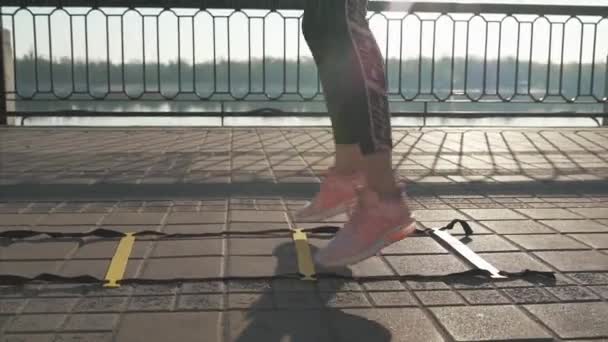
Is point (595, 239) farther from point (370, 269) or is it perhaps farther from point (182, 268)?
point (182, 268)

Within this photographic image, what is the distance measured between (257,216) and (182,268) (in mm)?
1050

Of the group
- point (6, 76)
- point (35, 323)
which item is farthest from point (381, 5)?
point (35, 323)

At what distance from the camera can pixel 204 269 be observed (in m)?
2.76

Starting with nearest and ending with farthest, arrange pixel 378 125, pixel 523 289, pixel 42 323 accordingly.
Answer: pixel 42 323 → pixel 523 289 → pixel 378 125

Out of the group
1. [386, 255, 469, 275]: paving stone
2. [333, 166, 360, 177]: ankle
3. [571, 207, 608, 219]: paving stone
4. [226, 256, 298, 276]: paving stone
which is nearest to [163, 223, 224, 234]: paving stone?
[226, 256, 298, 276]: paving stone

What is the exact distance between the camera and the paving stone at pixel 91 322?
212 cm

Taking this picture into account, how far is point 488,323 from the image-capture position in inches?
85.4

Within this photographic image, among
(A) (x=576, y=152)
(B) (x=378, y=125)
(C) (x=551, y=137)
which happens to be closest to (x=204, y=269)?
(B) (x=378, y=125)

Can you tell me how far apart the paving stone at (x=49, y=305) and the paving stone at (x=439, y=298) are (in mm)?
1165

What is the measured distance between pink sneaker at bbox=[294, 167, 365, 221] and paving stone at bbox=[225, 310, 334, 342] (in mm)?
1023

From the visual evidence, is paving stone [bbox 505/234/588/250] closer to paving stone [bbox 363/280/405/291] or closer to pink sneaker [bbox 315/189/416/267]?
pink sneaker [bbox 315/189/416/267]

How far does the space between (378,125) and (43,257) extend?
4.86ft

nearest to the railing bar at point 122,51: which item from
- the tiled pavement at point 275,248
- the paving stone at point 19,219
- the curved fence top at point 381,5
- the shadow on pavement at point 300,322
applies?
the curved fence top at point 381,5

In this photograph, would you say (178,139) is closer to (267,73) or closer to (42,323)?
(267,73)
